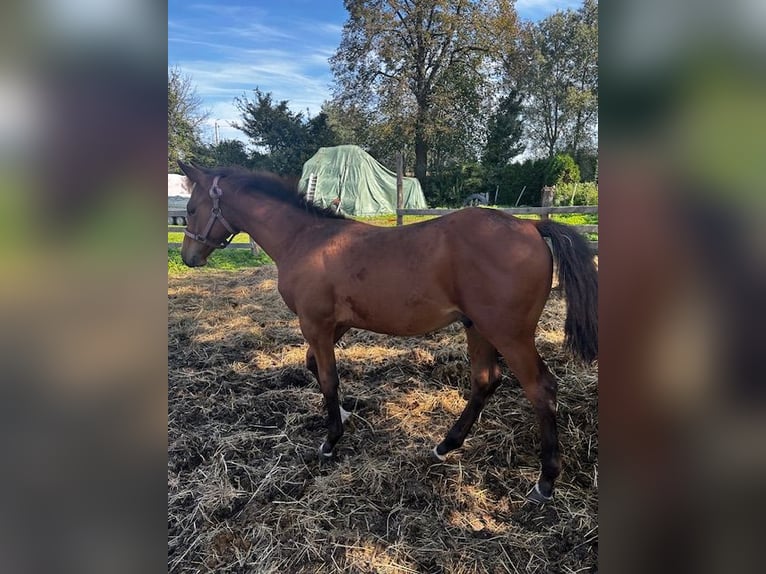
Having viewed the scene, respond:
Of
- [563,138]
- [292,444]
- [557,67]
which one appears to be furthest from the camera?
[563,138]

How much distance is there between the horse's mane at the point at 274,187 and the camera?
3066 millimetres

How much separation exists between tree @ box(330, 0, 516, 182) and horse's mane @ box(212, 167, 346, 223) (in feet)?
47.1

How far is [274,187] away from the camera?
122 inches

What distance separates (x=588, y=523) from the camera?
2.15 meters

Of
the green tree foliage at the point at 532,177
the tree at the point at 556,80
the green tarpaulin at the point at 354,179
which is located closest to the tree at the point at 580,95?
the tree at the point at 556,80

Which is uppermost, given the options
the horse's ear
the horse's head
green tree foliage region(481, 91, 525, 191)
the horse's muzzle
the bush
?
green tree foliage region(481, 91, 525, 191)

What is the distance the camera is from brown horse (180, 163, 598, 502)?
2.30 metres

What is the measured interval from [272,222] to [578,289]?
2.03 meters

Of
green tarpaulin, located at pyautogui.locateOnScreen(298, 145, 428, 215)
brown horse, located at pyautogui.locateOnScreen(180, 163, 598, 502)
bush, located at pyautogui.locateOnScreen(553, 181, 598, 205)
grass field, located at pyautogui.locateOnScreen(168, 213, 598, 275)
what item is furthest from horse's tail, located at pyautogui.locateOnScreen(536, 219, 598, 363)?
green tarpaulin, located at pyautogui.locateOnScreen(298, 145, 428, 215)

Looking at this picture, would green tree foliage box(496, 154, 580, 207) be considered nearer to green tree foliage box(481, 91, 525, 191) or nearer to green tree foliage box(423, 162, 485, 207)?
green tree foliage box(481, 91, 525, 191)
